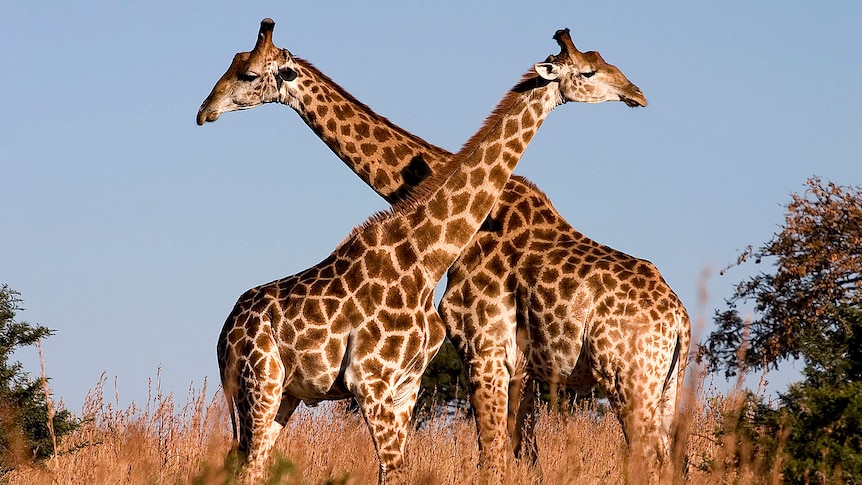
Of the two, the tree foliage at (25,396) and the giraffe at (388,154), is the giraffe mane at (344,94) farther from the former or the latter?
the tree foliage at (25,396)

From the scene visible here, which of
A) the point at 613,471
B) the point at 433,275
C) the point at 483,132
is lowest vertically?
the point at 613,471

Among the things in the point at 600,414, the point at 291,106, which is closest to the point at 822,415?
the point at 291,106

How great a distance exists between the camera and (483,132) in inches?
407

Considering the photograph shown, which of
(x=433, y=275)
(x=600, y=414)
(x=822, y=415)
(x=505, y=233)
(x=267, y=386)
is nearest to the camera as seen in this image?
(x=822, y=415)

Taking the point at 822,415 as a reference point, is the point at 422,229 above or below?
above

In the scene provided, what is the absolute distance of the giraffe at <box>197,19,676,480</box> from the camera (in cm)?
1064

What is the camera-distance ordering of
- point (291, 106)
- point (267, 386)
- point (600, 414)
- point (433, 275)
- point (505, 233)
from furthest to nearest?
point (600, 414), point (291, 106), point (505, 233), point (433, 275), point (267, 386)

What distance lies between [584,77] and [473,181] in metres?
1.51

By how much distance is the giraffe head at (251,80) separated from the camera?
1176 cm

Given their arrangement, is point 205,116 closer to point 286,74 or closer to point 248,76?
point 248,76

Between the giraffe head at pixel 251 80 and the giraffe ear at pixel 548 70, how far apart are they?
114 inches

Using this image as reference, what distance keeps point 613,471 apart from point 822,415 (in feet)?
10.6

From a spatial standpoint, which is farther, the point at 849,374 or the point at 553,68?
the point at 553,68

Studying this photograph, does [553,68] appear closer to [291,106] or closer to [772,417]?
[291,106]
